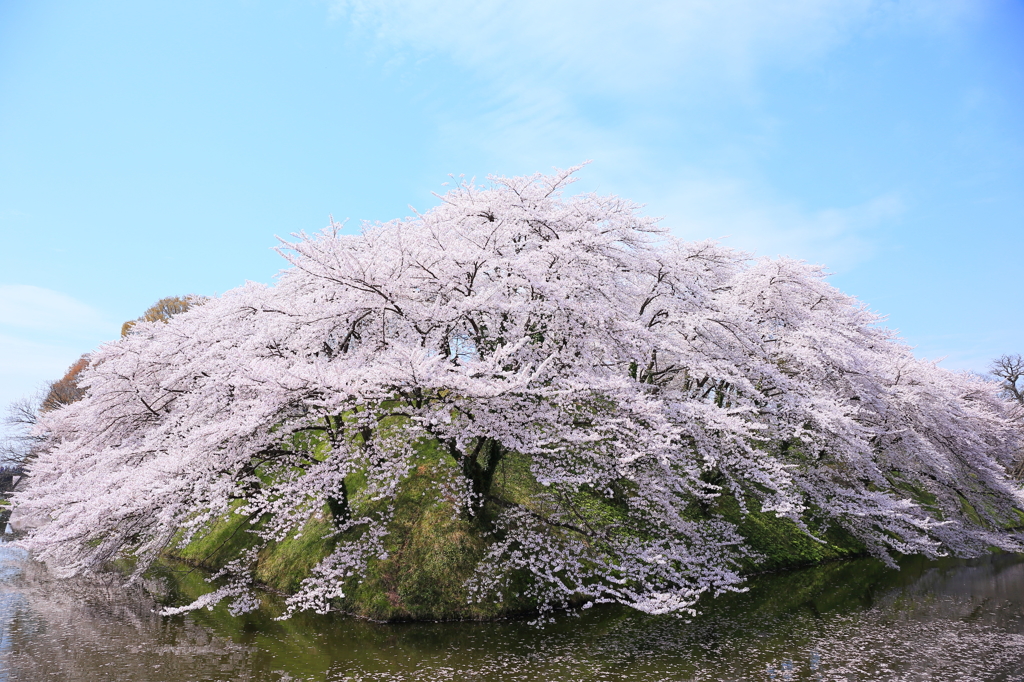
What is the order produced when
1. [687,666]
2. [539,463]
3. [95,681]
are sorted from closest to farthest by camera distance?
[95,681], [687,666], [539,463]

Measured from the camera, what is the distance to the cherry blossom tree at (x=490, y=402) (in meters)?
15.0

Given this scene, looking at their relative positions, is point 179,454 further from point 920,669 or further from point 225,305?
point 920,669

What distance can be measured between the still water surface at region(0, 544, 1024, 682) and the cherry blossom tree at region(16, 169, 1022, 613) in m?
1.07

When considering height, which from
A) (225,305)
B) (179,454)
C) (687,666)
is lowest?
(687,666)

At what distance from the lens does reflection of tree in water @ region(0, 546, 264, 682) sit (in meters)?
12.3

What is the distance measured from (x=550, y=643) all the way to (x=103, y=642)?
424 inches

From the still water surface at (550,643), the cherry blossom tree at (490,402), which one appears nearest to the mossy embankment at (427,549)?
the cherry blossom tree at (490,402)

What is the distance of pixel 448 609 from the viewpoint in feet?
52.4

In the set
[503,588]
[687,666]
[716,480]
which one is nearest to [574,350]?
[503,588]

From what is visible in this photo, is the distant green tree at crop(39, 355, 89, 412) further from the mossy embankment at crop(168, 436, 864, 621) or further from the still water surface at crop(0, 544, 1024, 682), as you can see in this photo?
the still water surface at crop(0, 544, 1024, 682)

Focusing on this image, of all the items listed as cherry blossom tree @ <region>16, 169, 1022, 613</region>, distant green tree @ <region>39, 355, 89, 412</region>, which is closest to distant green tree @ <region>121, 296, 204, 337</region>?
distant green tree @ <region>39, 355, 89, 412</region>

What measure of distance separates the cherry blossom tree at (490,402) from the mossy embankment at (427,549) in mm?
366

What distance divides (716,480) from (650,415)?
11.5 metres

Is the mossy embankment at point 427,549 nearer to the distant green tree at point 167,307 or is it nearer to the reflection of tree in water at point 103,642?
the reflection of tree in water at point 103,642
